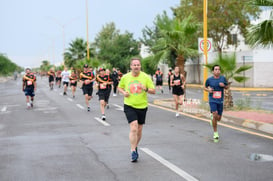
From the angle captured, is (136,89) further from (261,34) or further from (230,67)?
(230,67)

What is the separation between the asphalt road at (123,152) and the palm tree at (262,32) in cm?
261

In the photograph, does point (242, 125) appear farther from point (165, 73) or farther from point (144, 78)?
point (165, 73)

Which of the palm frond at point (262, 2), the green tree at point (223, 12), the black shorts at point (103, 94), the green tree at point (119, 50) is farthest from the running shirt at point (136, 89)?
the green tree at point (119, 50)

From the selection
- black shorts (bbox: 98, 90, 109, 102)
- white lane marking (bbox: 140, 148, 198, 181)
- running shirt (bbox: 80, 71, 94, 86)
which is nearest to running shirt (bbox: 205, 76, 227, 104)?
white lane marking (bbox: 140, 148, 198, 181)

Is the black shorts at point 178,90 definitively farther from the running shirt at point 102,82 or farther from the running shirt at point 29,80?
the running shirt at point 29,80

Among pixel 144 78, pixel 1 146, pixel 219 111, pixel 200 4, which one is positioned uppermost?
pixel 200 4

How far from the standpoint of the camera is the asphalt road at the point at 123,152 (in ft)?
20.4

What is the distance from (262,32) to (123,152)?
5.66 meters

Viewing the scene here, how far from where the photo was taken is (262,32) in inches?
439

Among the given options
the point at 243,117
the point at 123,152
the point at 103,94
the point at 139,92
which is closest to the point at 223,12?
the point at 103,94

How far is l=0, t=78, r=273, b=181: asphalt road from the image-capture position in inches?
245

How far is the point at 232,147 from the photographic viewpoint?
832 cm

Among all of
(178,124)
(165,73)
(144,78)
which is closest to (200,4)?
(165,73)

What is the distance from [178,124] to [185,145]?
338 cm
